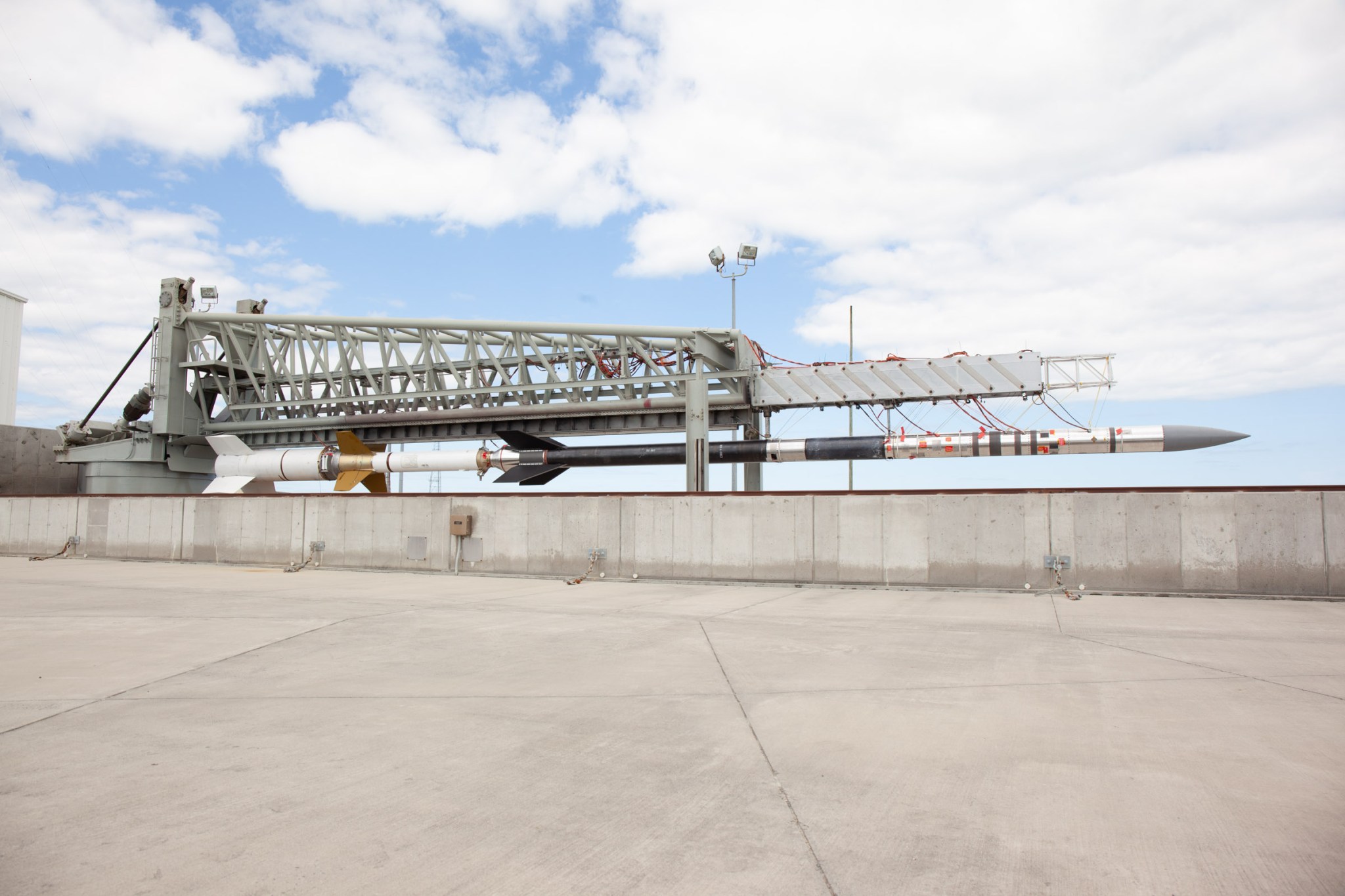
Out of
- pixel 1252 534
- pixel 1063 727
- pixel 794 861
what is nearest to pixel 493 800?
pixel 794 861

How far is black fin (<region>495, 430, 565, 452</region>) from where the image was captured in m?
29.2

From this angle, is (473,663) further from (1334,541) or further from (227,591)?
(1334,541)

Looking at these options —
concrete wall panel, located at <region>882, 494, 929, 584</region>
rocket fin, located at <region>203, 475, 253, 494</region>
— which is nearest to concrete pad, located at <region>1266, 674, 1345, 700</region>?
concrete wall panel, located at <region>882, 494, 929, 584</region>

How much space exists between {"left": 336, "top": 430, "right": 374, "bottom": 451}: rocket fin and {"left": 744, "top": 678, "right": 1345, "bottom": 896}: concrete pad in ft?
96.4

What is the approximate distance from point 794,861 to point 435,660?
513 centimetres

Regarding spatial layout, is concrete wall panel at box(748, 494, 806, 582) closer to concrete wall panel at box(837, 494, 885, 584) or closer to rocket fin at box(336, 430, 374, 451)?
concrete wall panel at box(837, 494, 885, 584)

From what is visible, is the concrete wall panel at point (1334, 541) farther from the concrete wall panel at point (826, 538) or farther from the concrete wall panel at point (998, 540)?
the concrete wall panel at point (826, 538)

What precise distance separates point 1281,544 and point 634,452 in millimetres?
19920

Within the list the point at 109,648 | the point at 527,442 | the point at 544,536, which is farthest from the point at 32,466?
the point at 109,648

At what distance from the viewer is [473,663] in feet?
24.3

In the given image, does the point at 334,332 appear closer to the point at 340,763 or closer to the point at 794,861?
the point at 340,763

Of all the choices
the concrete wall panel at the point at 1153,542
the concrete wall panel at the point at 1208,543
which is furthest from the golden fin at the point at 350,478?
the concrete wall panel at the point at 1208,543

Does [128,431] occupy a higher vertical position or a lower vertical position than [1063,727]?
higher

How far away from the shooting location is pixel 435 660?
754 cm
